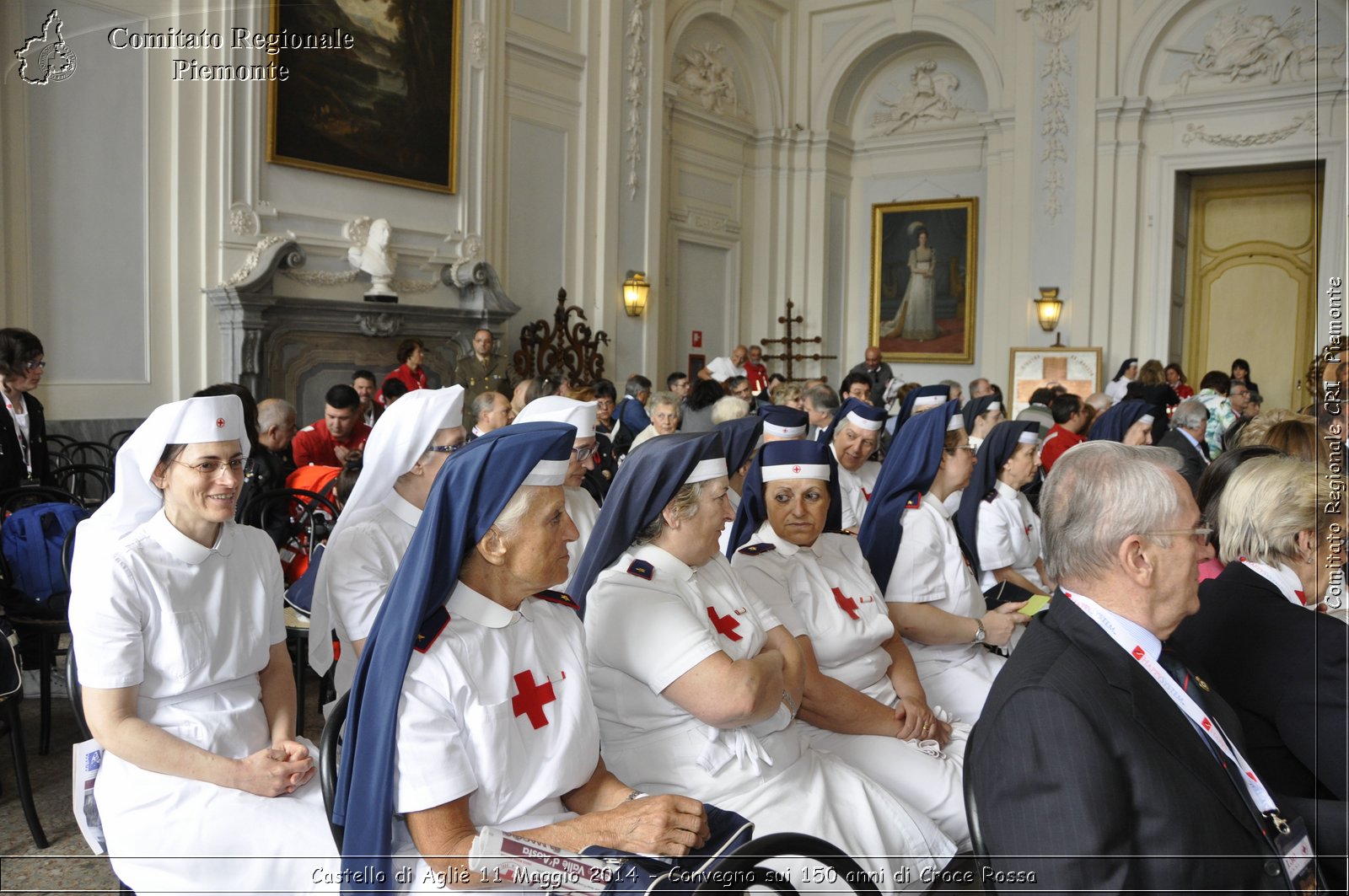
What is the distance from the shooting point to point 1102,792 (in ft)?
5.66

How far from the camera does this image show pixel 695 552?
2.80 metres

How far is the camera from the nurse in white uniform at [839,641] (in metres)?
3.22

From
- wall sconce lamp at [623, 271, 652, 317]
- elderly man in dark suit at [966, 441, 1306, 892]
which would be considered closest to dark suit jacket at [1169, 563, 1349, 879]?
elderly man in dark suit at [966, 441, 1306, 892]

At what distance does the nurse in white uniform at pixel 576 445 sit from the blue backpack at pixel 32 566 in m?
2.09

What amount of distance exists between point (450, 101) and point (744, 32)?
6.80 m

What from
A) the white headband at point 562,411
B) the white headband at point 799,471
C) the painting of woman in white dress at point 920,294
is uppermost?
the painting of woman in white dress at point 920,294

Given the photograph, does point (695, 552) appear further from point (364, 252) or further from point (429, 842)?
point (364, 252)

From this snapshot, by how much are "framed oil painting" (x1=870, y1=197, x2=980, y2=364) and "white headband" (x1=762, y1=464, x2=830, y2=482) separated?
1416 cm

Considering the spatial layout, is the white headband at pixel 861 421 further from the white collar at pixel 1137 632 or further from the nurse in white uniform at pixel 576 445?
the white collar at pixel 1137 632

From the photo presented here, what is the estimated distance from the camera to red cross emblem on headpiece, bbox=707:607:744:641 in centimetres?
275

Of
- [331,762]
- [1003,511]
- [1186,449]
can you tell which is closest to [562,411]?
[331,762]

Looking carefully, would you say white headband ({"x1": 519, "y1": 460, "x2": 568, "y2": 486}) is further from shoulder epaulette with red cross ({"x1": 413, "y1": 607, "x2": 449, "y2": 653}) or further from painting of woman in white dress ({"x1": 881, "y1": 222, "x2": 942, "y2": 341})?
painting of woman in white dress ({"x1": 881, "y1": 222, "x2": 942, "y2": 341})

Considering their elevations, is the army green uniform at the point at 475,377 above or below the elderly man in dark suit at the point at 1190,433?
above

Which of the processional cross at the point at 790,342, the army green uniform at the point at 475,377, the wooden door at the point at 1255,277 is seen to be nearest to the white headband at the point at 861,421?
the army green uniform at the point at 475,377
